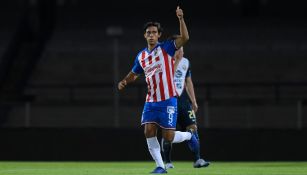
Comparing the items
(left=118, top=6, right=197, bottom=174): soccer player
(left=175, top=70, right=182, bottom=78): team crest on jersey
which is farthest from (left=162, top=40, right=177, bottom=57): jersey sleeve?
(left=175, top=70, right=182, bottom=78): team crest on jersey

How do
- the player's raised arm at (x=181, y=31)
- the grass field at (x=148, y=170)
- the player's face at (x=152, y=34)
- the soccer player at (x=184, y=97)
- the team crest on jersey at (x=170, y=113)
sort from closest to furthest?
the player's raised arm at (x=181, y=31) < the player's face at (x=152, y=34) < the team crest on jersey at (x=170, y=113) < the grass field at (x=148, y=170) < the soccer player at (x=184, y=97)

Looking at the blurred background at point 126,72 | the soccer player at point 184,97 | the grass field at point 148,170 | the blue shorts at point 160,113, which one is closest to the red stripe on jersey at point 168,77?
the blue shorts at point 160,113

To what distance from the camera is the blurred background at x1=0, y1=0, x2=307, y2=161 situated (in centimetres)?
1861

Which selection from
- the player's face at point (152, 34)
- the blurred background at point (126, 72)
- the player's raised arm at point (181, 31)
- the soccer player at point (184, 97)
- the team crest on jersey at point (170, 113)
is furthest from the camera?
the blurred background at point (126, 72)

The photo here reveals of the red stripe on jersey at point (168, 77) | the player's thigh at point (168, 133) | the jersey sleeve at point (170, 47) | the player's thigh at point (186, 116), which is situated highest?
the jersey sleeve at point (170, 47)

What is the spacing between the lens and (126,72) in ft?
95.4

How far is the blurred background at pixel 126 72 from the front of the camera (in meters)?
18.6

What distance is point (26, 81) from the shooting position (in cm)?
2823

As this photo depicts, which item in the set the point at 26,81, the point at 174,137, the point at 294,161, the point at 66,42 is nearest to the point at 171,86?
the point at 174,137

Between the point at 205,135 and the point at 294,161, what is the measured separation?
1787 mm

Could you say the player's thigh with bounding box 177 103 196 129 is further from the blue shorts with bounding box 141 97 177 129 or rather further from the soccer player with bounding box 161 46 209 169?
the blue shorts with bounding box 141 97 177 129

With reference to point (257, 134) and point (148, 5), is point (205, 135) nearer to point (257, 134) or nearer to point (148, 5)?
point (257, 134)

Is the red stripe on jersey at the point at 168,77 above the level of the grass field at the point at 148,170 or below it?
above

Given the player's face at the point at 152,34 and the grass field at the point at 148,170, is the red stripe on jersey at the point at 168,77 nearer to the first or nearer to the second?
the player's face at the point at 152,34
